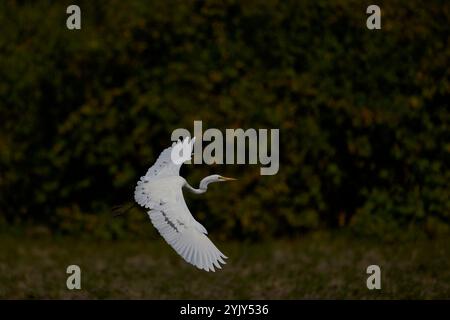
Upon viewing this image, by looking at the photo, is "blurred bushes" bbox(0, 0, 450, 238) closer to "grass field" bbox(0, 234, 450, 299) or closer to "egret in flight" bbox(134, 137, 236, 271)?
"grass field" bbox(0, 234, 450, 299)

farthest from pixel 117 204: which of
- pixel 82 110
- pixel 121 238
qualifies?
pixel 82 110

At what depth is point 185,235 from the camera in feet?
18.5

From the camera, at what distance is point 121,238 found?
9352mm

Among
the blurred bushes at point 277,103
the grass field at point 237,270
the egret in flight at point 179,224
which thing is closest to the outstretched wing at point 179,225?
the egret in flight at point 179,224

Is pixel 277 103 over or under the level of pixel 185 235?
over

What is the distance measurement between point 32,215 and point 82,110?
1.27 m

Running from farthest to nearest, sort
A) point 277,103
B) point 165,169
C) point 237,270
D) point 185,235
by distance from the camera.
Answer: point 277,103 < point 237,270 < point 165,169 < point 185,235

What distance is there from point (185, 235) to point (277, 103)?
11.9ft

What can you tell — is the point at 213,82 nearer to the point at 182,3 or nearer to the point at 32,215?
the point at 182,3

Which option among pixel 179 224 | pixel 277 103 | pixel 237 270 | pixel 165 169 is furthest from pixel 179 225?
pixel 277 103

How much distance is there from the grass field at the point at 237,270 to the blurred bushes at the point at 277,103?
0.28 meters

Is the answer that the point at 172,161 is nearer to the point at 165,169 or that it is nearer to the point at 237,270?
the point at 165,169

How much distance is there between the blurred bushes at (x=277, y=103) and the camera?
29.5 ft
